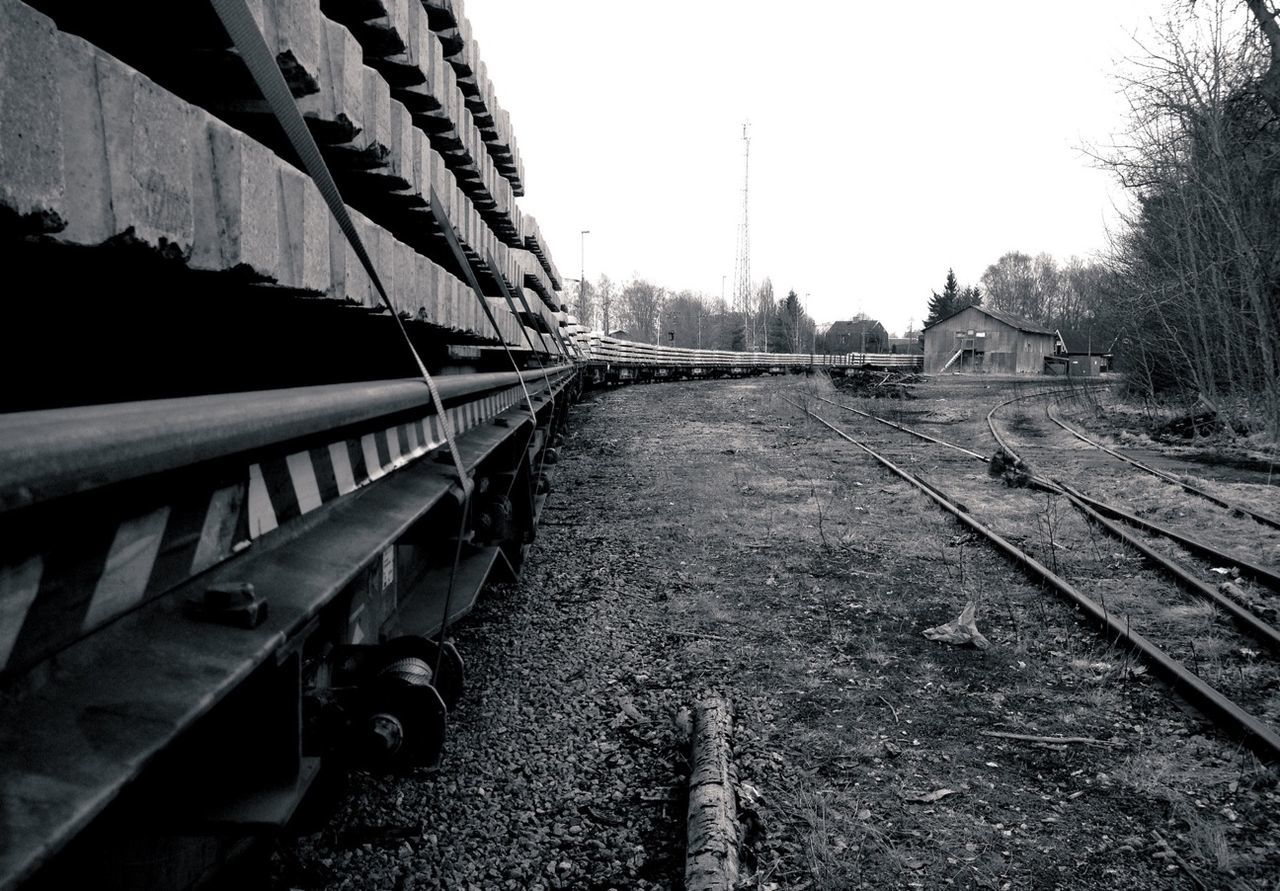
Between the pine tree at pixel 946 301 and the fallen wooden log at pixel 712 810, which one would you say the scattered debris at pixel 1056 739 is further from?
the pine tree at pixel 946 301

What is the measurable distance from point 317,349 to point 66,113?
5.45ft

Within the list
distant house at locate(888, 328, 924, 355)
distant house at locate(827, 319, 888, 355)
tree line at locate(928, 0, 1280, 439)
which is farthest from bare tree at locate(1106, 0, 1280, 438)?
distant house at locate(888, 328, 924, 355)

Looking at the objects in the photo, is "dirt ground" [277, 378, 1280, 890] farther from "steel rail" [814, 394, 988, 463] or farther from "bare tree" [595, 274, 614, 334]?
"bare tree" [595, 274, 614, 334]

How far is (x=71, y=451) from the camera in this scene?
718mm

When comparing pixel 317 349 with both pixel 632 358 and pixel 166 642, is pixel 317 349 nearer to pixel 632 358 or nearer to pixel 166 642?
pixel 166 642

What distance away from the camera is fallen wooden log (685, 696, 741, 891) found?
8.30 ft

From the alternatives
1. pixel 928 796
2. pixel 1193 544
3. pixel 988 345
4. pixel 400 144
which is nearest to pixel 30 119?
pixel 400 144

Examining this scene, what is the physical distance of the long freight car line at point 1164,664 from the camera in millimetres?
3859

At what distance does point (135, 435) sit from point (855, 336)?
12032 cm

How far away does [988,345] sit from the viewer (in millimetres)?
78500

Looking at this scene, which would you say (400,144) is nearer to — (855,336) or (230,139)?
(230,139)

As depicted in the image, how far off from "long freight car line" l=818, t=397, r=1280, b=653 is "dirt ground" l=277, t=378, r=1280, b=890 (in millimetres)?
429

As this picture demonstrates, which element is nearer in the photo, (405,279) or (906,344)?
(405,279)

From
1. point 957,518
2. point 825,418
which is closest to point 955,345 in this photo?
point 825,418
